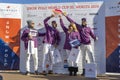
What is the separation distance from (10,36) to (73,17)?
2472 millimetres

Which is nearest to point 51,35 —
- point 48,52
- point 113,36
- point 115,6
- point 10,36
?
point 48,52

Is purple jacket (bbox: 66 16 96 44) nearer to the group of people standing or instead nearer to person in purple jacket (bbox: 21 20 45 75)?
the group of people standing

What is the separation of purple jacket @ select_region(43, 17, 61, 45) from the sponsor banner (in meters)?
0.19

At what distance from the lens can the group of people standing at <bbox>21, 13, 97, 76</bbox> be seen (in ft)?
38.7

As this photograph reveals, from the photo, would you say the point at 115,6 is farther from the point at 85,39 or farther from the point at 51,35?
the point at 51,35

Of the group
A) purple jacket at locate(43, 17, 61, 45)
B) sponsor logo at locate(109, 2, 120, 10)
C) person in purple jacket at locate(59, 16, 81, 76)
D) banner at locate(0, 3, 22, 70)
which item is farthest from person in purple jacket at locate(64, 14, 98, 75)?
banner at locate(0, 3, 22, 70)

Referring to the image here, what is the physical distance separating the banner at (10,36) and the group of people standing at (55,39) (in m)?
0.68

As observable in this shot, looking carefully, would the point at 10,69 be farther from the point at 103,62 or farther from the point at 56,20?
the point at 103,62

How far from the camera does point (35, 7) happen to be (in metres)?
12.7

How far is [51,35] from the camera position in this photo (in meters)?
12.1

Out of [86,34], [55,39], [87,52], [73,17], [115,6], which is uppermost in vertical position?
[115,6]

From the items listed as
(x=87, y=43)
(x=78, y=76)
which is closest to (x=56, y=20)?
(x=87, y=43)

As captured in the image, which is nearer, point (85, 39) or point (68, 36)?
point (85, 39)

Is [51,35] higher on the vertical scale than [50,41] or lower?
higher
